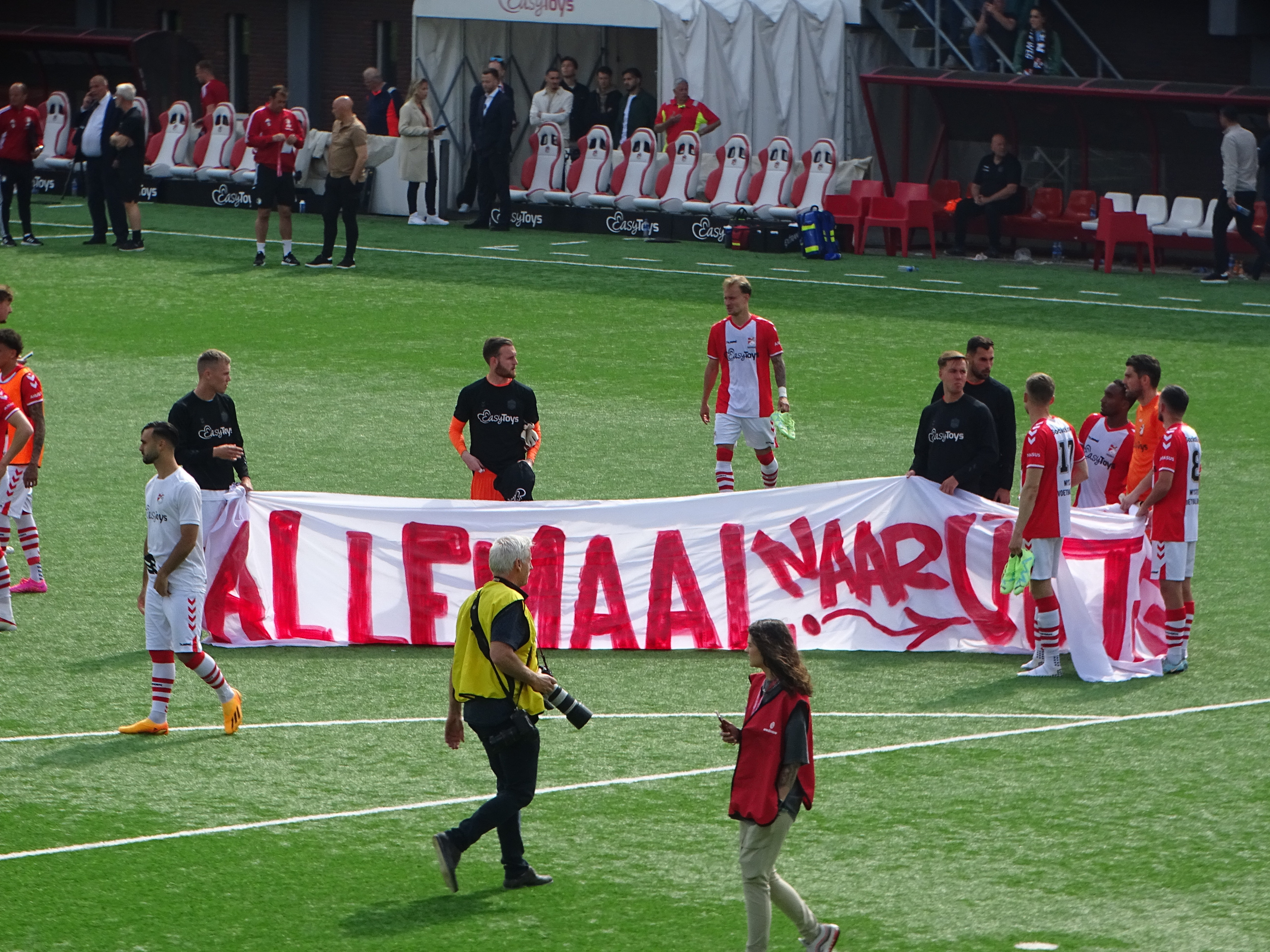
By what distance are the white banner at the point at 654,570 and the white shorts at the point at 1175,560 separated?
98 centimetres

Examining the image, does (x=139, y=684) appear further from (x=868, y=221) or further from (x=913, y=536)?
(x=868, y=221)

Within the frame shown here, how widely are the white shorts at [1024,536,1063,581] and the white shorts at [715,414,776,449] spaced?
14.2 feet

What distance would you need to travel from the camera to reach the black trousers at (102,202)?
27.6 m

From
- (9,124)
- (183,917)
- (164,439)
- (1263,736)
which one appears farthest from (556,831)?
(9,124)

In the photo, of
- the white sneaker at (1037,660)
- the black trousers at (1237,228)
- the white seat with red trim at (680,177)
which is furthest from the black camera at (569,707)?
the white seat with red trim at (680,177)

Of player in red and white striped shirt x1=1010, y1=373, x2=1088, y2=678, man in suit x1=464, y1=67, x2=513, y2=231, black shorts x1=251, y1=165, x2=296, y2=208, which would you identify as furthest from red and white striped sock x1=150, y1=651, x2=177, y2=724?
man in suit x1=464, y1=67, x2=513, y2=231

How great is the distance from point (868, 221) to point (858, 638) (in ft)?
60.1

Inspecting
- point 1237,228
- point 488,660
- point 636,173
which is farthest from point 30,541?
point 636,173

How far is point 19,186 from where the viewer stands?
93.1 ft

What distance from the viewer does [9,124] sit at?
27.4 m

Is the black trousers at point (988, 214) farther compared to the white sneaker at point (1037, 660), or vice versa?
the black trousers at point (988, 214)

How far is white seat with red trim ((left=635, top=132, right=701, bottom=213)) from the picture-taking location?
31172 mm

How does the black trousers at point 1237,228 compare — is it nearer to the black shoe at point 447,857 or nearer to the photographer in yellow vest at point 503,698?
the photographer in yellow vest at point 503,698

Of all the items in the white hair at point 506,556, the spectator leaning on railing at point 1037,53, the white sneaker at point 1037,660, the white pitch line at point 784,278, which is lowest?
the white sneaker at point 1037,660
